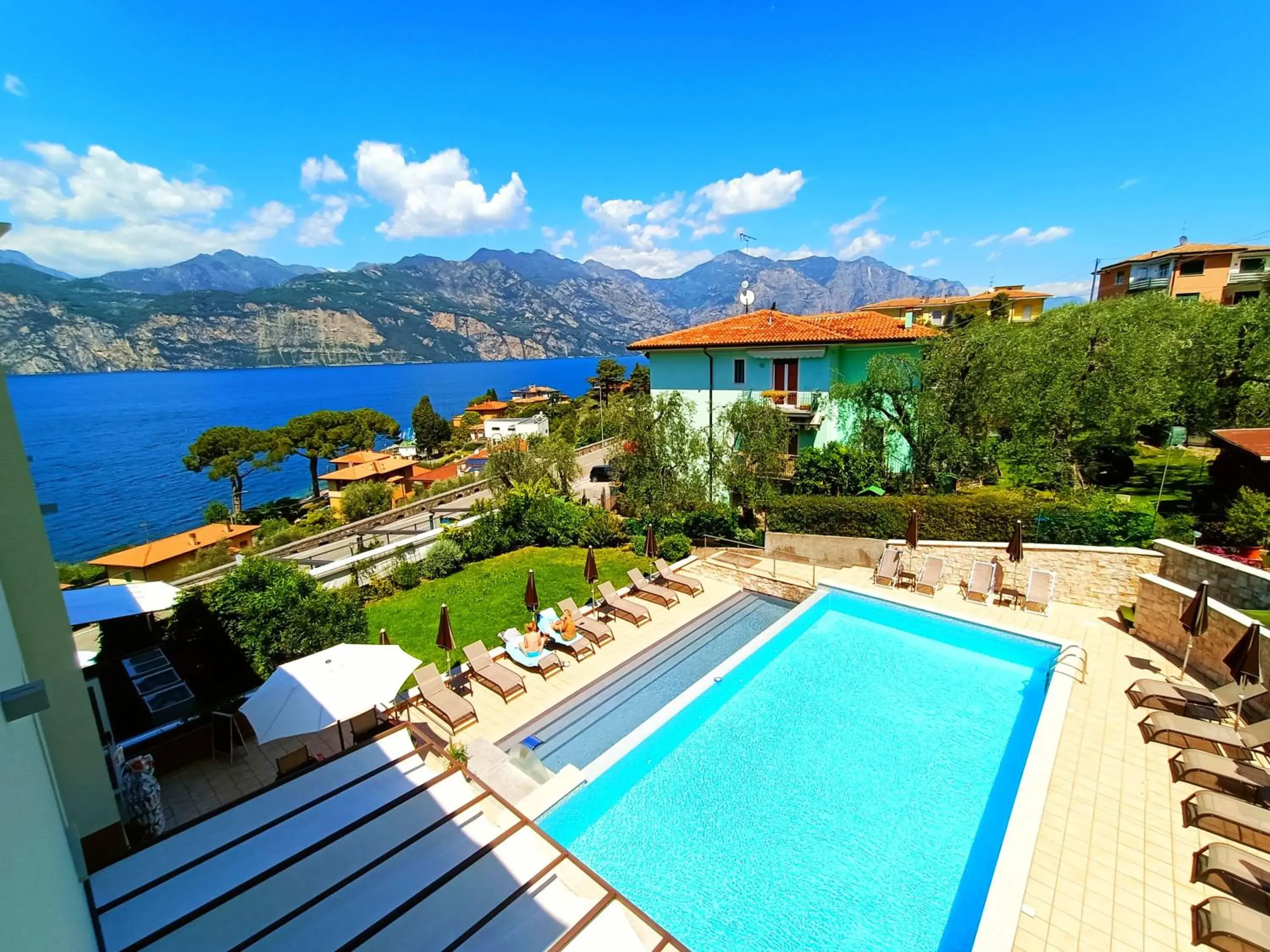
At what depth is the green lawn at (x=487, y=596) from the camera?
1327 cm

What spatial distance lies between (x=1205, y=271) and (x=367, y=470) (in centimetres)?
6853

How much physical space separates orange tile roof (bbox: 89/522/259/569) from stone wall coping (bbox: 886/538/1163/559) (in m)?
30.6

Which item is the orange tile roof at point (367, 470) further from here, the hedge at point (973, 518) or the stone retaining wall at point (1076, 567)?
the stone retaining wall at point (1076, 567)

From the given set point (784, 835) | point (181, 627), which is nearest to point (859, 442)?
point (784, 835)

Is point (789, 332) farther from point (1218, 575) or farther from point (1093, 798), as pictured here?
point (1093, 798)

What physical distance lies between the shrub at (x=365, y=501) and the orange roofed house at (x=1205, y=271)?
5712 cm

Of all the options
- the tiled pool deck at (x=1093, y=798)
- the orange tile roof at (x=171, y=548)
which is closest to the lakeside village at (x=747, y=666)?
the tiled pool deck at (x=1093, y=798)

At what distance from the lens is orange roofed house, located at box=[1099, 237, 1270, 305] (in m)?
41.9

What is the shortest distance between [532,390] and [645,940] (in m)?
107

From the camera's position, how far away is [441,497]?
114 ft

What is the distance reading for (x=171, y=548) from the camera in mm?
26375

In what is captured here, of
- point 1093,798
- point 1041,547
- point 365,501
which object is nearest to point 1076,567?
point 1041,547

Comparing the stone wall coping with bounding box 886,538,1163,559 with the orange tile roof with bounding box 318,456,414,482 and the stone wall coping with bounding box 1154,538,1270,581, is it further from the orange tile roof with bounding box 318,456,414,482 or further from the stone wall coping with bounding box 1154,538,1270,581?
the orange tile roof with bounding box 318,456,414,482

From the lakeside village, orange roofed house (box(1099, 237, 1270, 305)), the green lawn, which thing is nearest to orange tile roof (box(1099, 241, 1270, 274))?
orange roofed house (box(1099, 237, 1270, 305))
